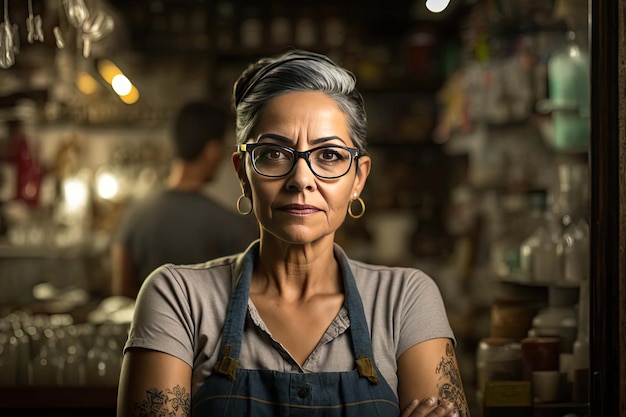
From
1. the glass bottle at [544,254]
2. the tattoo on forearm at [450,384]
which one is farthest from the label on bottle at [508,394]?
the tattoo on forearm at [450,384]

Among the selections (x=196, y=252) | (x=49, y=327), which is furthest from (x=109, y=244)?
(x=49, y=327)

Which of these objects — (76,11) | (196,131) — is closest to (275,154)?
(76,11)

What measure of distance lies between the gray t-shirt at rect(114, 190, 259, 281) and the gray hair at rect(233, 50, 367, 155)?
1.82 metres

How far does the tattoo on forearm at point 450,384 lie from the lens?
1610mm

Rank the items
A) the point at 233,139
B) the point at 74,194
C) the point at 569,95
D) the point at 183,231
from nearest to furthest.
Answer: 1. the point at 569,95
2. the point at 183,231
3. the point at 233,139
4. the point at 74,194

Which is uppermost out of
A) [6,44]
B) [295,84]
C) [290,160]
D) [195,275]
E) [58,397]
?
[6,44]

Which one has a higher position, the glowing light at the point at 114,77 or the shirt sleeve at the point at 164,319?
the glowing light at the point at 114,77

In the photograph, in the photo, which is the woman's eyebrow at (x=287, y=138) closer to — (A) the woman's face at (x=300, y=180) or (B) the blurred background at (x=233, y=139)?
(A) the woman's face at (x=300, y=180)

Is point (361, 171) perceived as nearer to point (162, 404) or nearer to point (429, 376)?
point (429, 376)

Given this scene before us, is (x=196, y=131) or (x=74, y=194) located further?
(x=74, y=194)

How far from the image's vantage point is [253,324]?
1.64 metres

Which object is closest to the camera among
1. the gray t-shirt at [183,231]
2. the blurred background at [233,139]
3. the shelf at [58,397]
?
the shelf at [58,397]

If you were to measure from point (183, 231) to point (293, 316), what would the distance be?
1.87 meters

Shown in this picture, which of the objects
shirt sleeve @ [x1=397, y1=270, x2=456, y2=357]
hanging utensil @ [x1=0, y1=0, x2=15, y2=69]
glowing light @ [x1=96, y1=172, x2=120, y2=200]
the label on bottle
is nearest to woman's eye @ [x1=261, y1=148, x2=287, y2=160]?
shirt sleeve @ [x1=397, y1=270, x2=456, y2=357]
